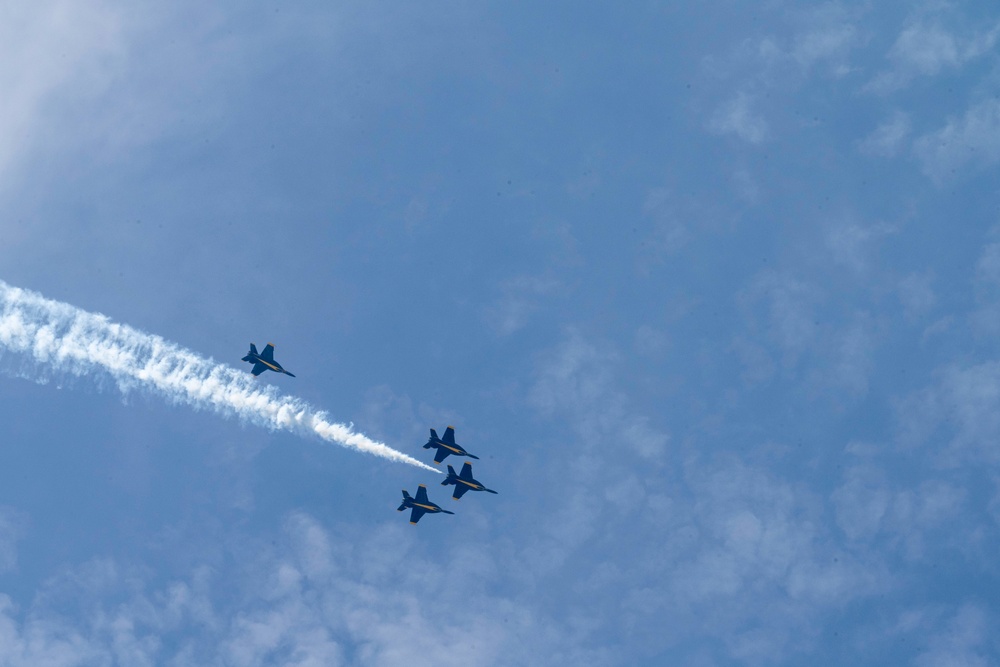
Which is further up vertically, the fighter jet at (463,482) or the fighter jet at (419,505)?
the fighter jet at (463,482)

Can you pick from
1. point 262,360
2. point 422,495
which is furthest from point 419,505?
point 262,360

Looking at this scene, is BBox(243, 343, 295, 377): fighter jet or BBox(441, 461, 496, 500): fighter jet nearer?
BBox(243, 343, 295, 377): fighter jet

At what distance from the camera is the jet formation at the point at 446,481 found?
156 meters

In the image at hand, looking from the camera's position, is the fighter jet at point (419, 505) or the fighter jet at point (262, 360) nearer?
the fighter jet at point (262, 360)

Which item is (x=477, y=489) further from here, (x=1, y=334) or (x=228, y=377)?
(x=1, y=334)

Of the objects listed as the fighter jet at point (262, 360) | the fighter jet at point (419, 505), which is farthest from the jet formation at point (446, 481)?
the fighter jet at point (262, 360)

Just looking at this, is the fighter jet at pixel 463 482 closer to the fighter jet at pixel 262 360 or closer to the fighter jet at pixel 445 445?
the fighter jet at pixel 445 445

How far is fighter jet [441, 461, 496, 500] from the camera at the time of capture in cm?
15912

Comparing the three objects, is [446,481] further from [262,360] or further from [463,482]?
[262,360]

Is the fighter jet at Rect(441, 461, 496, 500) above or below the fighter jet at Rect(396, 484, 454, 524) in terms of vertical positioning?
above

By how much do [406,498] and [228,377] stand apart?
33564mm

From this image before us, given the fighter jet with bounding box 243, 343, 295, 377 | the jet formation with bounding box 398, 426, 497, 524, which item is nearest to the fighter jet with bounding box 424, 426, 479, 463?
the jet formation with bounding box 398, 426, 497, 524

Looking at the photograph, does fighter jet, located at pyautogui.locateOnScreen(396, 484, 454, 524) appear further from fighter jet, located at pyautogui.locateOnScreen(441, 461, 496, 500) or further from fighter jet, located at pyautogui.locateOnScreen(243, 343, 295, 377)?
fighter jet, located at pyautogui.locateOnScreen(243, 343, 295, 377)

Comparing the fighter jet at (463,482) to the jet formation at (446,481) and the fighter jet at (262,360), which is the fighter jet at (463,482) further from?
the fighter jet at (262,360)
